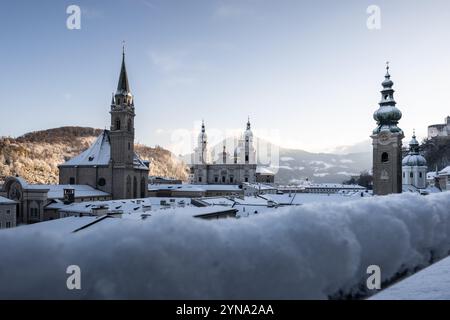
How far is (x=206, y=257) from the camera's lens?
253 centimetres

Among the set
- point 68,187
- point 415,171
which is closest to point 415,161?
point 415,171

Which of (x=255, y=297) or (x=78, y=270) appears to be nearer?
(x=78, y=270)

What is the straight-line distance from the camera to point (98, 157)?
5984 centimetres

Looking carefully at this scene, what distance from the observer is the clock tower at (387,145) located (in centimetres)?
4125

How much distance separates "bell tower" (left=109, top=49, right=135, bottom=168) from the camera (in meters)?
58.1

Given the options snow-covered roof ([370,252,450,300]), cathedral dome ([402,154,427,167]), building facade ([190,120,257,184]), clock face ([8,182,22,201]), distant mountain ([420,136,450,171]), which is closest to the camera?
snow-covered roof ([370,252,450,300])

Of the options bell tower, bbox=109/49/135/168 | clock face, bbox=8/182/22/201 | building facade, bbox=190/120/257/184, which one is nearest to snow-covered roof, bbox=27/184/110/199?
clock face, bbox=8/182/22/201

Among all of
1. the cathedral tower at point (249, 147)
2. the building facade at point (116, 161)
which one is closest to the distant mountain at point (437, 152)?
the cathedral tower at point (249, 147)

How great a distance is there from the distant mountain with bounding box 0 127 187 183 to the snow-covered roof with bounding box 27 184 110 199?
28.5 m

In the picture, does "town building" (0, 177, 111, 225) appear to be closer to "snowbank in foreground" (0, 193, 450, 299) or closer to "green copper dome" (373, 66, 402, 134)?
"green copper dome" (373, 66, 402, 134)
